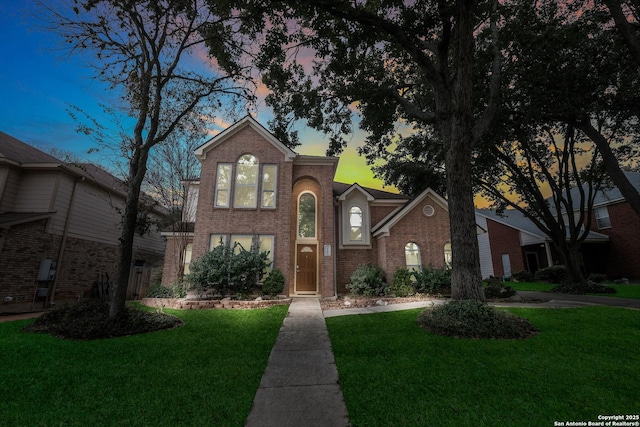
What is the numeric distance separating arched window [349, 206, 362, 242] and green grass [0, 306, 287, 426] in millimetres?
9795

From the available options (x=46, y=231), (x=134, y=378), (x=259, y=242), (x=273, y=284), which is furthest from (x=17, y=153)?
(x=134, y=378)

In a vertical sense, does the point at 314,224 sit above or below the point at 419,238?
above

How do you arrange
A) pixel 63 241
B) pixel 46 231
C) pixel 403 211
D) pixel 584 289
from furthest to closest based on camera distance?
pixel 403 211
pixel 584 289
pixel 63 241
pixel 46 231

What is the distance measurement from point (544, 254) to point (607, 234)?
443cm

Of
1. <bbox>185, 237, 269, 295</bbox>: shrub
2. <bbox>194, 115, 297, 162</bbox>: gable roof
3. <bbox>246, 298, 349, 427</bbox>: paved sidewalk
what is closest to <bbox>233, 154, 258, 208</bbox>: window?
<bbox>194, 115, 297, 162</bbox>: gable roof

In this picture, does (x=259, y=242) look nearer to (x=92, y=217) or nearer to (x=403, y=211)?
(x=403, y=211)

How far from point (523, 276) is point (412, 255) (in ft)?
49.5

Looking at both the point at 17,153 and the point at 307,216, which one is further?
the point at 307,216

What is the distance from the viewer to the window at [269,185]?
45.0ft

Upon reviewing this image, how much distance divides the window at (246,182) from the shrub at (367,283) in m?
6.34

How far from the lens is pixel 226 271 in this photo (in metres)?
11.2

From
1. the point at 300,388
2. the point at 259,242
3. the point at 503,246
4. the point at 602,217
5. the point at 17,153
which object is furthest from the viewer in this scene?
the point at 503,246

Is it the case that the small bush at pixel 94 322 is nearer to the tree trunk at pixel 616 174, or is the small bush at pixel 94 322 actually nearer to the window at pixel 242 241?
the window at pixel 242 241

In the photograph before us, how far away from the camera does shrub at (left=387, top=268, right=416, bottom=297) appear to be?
12.7 meters
